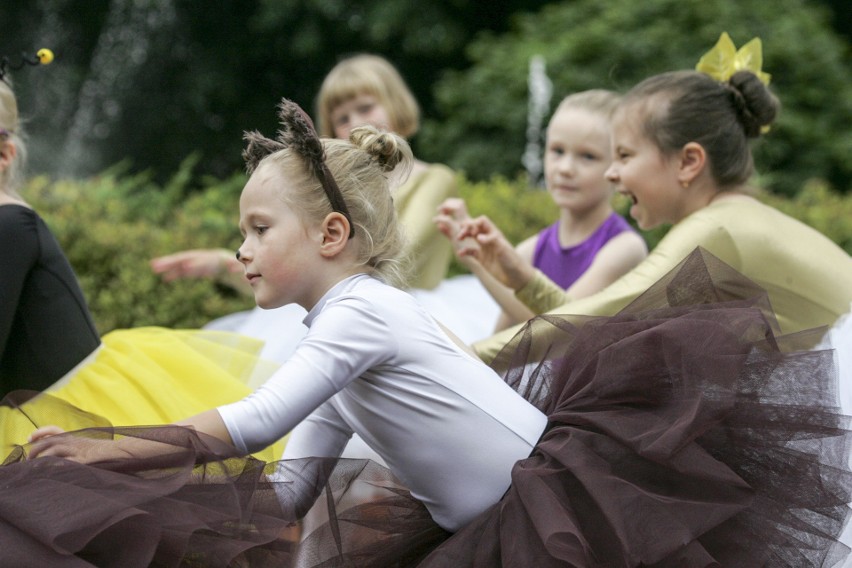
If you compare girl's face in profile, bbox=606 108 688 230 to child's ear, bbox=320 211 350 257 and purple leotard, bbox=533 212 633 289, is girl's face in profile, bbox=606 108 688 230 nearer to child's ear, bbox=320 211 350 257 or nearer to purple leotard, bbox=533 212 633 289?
purple leotard, bbox=533 212 633 289

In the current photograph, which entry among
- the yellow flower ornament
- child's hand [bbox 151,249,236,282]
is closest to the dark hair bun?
child's hand [bbox 151,249,236,282]

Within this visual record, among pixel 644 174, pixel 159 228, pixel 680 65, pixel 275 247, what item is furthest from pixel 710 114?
pixel 680 65

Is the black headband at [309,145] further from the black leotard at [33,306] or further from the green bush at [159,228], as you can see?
the green bush at [159,228]

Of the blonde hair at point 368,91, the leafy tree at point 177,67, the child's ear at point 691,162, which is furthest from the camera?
the leafy tree at point 177,67

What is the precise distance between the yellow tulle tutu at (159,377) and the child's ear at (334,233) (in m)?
0.73

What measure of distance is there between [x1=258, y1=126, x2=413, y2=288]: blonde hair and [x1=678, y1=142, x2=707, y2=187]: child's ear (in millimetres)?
1204

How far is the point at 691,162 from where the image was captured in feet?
11.4

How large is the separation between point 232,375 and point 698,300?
4.77 ft

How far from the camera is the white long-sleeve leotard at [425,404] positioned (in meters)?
2.27

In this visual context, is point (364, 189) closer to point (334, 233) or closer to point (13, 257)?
point (334, 233)

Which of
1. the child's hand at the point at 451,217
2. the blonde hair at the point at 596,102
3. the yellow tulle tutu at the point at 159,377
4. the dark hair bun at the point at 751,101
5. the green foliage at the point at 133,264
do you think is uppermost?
the dark hair bun at the point at 751,101

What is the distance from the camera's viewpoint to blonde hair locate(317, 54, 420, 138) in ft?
16.3

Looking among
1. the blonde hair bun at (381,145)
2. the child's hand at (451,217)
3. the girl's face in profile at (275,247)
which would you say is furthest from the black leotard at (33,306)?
the child's hand at (451,217)

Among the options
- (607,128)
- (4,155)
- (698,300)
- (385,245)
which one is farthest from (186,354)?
(607,128)
